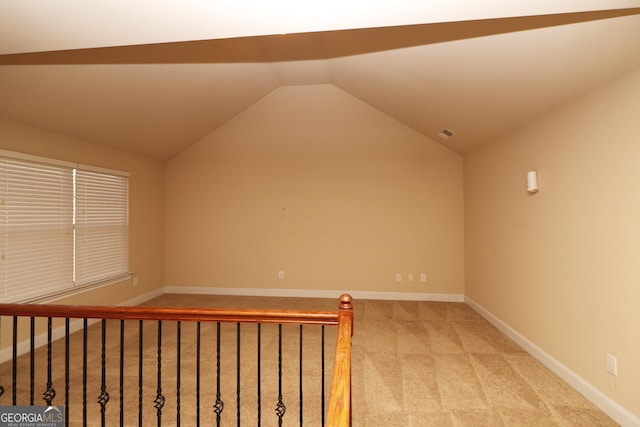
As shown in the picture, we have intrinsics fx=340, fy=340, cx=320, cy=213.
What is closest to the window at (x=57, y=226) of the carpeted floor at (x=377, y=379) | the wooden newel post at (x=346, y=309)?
the carpeted floor at (x=377, y=379)

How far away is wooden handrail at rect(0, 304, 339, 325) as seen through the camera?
5.49ft

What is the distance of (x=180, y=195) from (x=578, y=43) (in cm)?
543

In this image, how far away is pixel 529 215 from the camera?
3334 millimetres

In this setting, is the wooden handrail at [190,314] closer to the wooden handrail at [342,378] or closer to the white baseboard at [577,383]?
the wooden handrail at [342,378]

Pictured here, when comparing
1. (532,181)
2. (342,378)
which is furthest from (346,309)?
(532,181)

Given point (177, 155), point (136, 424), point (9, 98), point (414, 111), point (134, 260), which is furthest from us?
point (177, 155)

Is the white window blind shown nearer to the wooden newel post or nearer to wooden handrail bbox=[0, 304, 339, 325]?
Result: wooden handrail bbox=[0, 304, 339, 325]

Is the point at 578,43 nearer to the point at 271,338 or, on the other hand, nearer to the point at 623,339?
the point at 623,339

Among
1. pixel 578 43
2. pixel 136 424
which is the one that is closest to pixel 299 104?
pixel 578 43

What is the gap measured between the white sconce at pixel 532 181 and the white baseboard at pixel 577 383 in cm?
147

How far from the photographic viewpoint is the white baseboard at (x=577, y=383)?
2.18m

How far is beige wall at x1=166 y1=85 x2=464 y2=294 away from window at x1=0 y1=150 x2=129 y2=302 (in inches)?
47.9

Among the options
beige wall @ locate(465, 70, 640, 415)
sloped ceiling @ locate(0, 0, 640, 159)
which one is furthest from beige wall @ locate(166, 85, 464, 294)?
beige wall @ locate(465, 70, 640, 415)

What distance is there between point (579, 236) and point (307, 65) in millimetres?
3387
